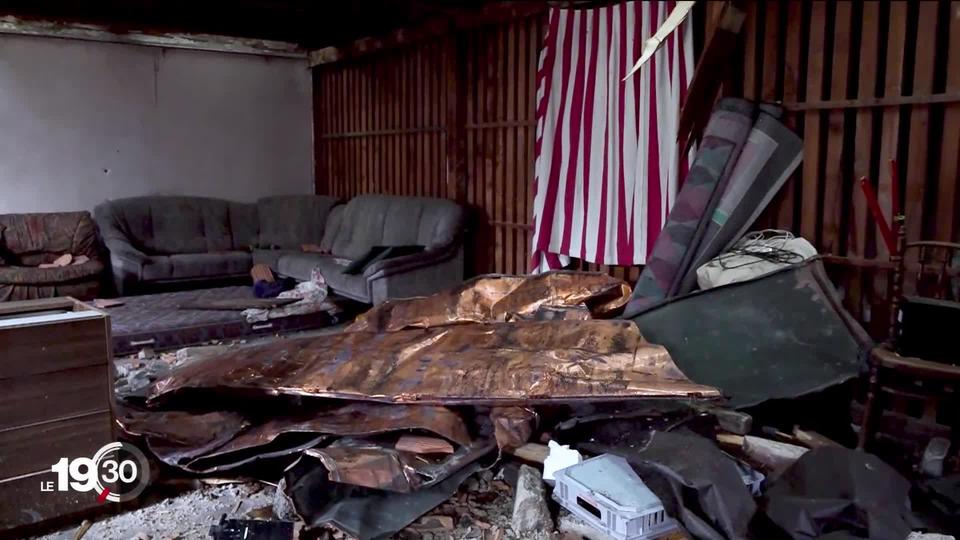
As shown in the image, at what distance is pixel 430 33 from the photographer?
22.0ft

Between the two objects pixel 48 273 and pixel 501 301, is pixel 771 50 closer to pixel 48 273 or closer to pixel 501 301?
pixel 501 301

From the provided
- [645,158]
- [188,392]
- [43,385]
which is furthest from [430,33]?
[43,385]

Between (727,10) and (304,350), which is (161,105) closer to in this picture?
(304,350)

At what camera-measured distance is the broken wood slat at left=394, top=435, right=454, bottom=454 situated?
9.33ft

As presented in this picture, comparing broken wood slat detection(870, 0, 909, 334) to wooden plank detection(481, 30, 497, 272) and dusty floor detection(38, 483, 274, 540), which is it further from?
wooden plank detection(481, 30, 497, 272)

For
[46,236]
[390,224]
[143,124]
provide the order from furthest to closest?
[143,124] → [46,236] → [390,224]

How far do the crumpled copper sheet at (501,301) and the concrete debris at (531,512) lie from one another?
4.56ft

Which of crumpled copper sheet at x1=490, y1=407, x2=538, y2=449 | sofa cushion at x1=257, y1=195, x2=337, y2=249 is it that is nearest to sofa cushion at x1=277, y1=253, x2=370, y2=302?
sofa cushion at x1=257, y1=195, x2=337, y2=249

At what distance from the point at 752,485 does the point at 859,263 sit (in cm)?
168

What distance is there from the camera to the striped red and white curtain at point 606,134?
4.62 metres

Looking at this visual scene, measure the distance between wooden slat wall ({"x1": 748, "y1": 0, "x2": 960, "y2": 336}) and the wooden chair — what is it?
181 millimetres

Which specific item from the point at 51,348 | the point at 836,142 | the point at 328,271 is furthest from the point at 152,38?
the point at 836,142

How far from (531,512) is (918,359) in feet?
5.53

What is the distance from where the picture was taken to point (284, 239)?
797 centimetres
